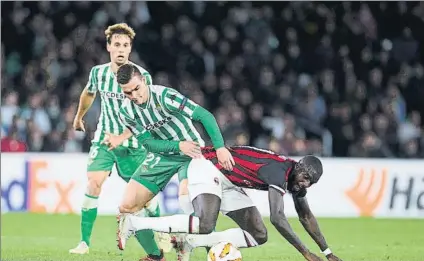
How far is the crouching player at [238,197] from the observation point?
806cm

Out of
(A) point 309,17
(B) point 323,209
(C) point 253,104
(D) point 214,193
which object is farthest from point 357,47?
(D) point 214,193

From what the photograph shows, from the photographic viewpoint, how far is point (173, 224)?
8320 mm

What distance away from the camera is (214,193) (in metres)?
8.31

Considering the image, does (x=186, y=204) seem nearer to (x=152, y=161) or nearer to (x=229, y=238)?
(x=152, y=161)

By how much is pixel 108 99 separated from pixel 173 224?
2220 millimetres

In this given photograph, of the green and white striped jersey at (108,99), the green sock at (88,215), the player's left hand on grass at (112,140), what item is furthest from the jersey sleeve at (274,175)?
the green sock at (88,215)

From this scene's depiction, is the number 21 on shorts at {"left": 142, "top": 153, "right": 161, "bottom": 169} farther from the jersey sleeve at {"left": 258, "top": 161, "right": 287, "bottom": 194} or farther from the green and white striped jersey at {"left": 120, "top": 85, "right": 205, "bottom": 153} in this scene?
the jersey sleeve at {"left": 258, "top": 161, "right": 287, "bottom": 194}

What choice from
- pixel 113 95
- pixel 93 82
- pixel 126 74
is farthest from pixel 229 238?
pixel 93 82

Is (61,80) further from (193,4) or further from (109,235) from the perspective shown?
(109,235)

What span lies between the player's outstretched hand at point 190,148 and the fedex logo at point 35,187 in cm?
666

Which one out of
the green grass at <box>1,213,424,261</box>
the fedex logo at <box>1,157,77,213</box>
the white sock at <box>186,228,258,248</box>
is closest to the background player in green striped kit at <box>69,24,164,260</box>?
the green grass at <box>1,213,424,261</box>

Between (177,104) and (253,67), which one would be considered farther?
(253,67)

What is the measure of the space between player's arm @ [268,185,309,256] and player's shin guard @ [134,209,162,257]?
55.7 inches

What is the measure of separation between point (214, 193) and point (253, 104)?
907 centimetres
